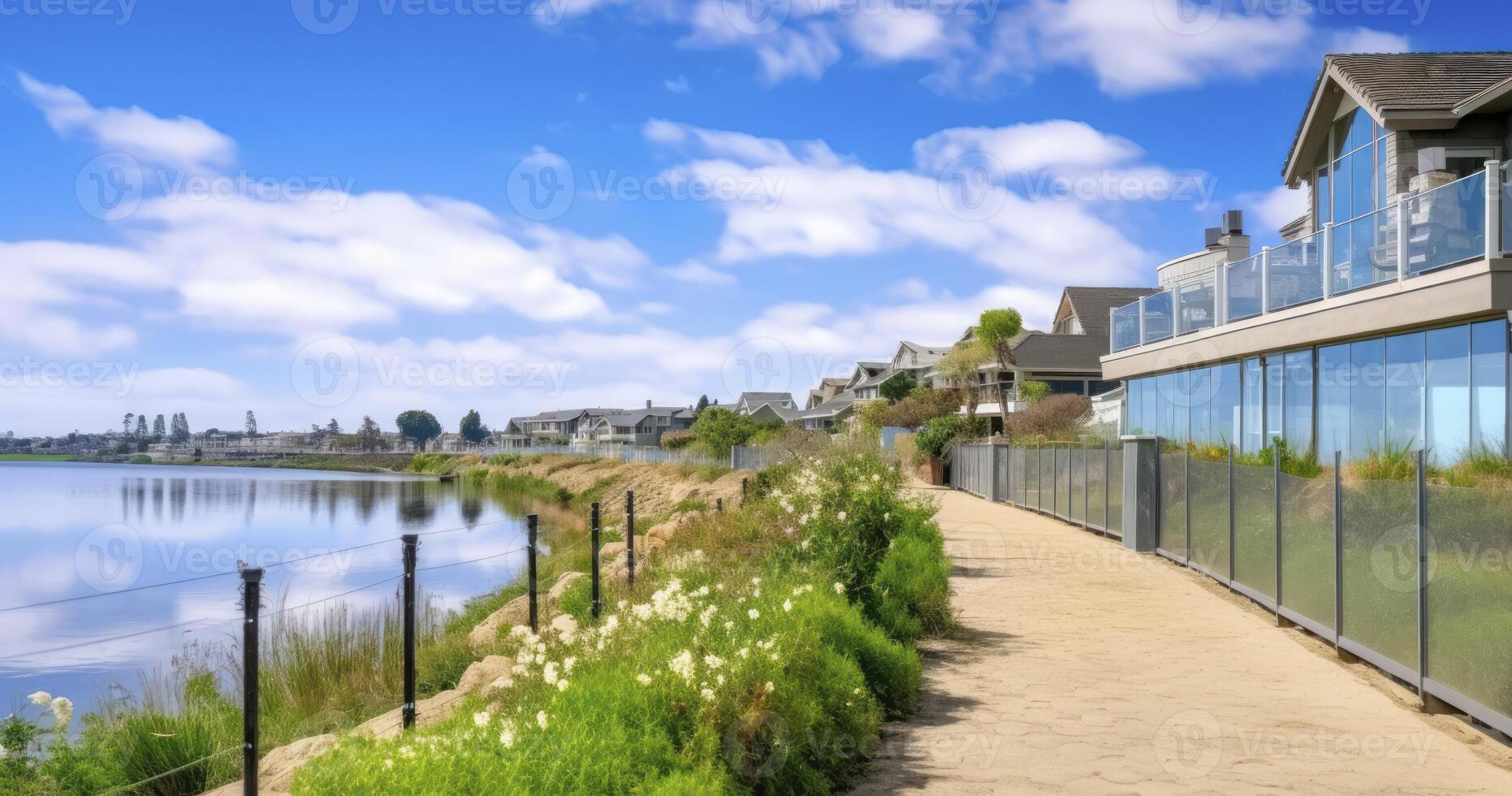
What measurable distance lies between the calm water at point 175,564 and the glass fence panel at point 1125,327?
16222 mm

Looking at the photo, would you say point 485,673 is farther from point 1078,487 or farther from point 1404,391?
point 1078,487

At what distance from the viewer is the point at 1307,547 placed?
34.5 feet

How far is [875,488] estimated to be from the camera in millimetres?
12141

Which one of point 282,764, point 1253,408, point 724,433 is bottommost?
point 282,764

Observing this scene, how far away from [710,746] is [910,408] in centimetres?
5759

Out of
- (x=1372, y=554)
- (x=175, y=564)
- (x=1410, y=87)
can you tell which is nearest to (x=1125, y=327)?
(x=1410, y=87)

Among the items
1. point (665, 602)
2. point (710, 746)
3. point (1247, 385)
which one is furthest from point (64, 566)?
point (1247, 385)

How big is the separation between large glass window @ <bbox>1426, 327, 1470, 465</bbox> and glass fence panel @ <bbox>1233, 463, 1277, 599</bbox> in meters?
3.88

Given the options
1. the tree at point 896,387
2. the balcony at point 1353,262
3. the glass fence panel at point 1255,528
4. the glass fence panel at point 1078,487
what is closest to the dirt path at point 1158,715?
the glass fence panel at point 1255,528

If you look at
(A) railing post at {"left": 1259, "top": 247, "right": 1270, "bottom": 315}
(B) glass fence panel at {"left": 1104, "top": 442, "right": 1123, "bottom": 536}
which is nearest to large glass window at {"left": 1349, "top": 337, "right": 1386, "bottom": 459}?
(A) railing post at {"left": 1259, "top": 247, "right": 1270, "bottom": 315}

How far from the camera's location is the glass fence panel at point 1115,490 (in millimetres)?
18328

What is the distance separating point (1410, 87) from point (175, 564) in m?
28.2

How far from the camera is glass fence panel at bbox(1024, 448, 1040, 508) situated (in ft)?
85.3

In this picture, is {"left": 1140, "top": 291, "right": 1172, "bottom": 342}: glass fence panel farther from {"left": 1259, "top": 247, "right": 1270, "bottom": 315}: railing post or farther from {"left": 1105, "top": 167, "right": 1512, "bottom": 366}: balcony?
{"left": 1259, "top": 247, "right": 1270, "bottom": 315}: railing post
